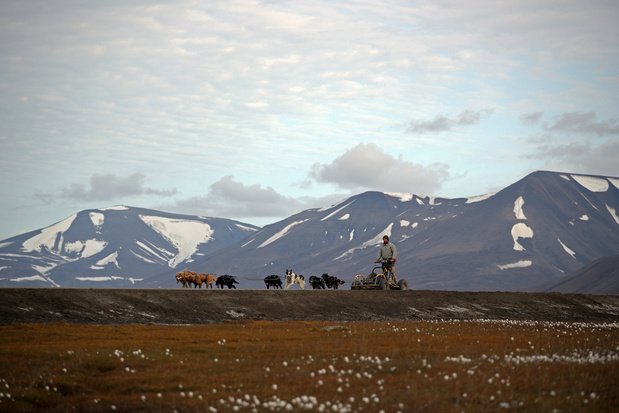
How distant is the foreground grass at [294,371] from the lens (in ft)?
99.3

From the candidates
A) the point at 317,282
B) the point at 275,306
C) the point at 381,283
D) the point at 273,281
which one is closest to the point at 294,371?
the point at 275,306

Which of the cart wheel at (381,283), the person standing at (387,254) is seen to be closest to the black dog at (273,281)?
the cart wheel at (381,283)

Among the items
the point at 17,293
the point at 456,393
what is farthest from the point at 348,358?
the point at 17,293

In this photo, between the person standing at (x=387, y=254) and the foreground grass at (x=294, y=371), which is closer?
the foreground grass at (x=294, y=371)

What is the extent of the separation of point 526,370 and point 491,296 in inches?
2137

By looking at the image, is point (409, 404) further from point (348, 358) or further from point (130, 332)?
point (130, 332)

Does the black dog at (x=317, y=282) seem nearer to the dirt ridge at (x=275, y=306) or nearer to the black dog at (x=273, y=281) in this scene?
the black dog at (x=273, y=281)

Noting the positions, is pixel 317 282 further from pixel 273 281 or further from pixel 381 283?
pixel 381 283

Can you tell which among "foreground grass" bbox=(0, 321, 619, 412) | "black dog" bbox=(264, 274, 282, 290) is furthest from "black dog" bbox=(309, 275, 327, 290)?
"foreground grass" bbox=(0, 321, 619, 412)

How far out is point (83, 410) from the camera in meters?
30.4

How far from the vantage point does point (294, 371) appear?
3566cm

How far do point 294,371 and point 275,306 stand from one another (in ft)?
109

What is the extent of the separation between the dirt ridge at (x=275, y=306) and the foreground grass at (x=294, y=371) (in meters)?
5.36

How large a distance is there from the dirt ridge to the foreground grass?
5.36 m
